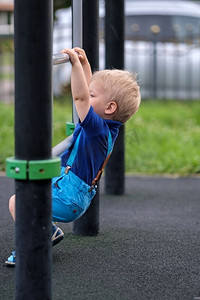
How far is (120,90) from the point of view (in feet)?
7.50

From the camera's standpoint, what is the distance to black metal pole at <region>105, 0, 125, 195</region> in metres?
3.86

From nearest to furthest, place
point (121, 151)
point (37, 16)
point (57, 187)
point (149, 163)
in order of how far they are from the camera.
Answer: point (37, 16) → point (57, 187) → point (121, 151) → point (149, 163)

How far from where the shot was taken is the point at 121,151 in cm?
397

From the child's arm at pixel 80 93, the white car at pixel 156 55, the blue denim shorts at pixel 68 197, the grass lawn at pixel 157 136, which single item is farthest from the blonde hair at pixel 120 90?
the white car at pixel 156 55

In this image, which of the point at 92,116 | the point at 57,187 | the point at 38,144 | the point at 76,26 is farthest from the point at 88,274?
the point at 76,26

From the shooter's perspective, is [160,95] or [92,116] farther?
[160,95]

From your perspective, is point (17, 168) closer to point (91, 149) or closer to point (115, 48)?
point (91, 149)

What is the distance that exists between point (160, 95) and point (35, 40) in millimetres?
7508

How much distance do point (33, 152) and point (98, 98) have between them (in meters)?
0.69

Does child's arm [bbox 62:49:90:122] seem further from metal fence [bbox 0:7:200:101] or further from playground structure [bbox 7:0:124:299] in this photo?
metal fence [bbox 0:7:200:101]

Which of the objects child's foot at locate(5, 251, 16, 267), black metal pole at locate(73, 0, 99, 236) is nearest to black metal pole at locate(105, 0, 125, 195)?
black metal pole at locate(73, 0, 99, 236)

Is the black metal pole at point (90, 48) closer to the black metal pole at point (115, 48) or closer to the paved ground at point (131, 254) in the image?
the paved ground at point (131, 254)

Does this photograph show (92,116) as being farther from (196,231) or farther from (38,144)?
(196,231)

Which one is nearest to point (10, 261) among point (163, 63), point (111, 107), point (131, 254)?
point (131, 254)
